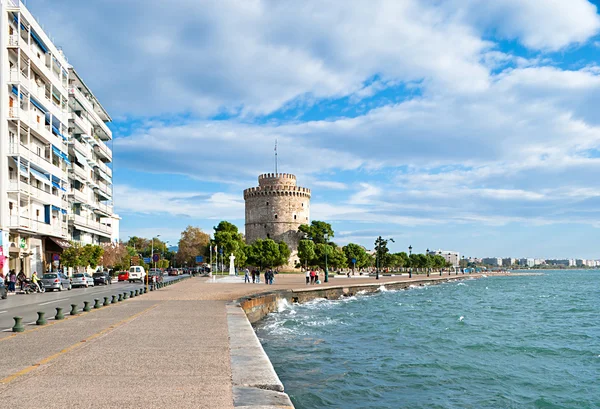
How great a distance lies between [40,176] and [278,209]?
185 feet

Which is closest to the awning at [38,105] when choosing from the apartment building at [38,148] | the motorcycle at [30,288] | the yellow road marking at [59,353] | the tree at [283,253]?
the apartment building at [38,148]

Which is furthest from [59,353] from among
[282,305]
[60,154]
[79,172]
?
[79,172]

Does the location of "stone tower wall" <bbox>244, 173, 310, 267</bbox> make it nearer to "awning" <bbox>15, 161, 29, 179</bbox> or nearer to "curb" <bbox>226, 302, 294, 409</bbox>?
"awning" <bbox>15, 161, 29, 179</bbox>

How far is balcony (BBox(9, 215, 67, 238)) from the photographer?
129 feet

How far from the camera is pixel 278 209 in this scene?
99062 mm

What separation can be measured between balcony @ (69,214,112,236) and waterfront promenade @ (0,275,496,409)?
4390 cm

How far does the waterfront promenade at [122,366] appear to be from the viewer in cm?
674

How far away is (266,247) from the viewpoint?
90.8 meters

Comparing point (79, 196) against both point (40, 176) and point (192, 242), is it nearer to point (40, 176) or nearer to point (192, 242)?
point (40, 176)

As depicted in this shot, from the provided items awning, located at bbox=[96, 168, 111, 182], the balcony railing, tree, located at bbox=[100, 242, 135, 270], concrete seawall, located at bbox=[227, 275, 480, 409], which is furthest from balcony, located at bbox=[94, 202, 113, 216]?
concrete seawall, located at bbox=[227, 275, 480, 409]

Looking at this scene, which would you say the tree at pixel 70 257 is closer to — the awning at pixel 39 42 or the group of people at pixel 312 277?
the awning at pixel 39 42

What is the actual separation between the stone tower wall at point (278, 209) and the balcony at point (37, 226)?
4935 centimetres

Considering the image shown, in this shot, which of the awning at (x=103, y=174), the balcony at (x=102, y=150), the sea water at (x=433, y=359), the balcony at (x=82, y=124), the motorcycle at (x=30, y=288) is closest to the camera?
the sea water at (x=433, y=359)

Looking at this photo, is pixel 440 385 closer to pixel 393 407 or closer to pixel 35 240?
pixel 393 407
